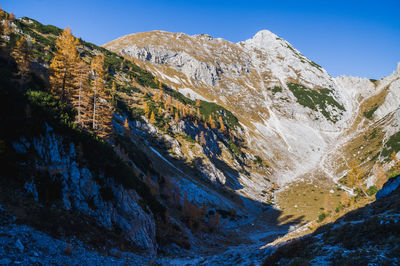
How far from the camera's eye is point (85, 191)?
62.9 feet

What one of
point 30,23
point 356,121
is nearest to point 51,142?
point 30,23

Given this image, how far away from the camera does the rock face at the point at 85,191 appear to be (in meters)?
17.0

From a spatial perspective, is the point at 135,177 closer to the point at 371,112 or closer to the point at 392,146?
the point at 392,146

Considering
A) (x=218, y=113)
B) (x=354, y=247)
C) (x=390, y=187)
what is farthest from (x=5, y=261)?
(x=218, y=113)

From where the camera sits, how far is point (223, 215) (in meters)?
56.9

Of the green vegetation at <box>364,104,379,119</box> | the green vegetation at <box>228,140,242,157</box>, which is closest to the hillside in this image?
the green vegetation at <box>228,140,242,157</box>

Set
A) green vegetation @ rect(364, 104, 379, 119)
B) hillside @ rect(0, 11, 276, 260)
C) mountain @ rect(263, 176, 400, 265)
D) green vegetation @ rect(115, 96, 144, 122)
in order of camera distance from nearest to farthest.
→ mountain @ rect(263, 176, 400, 265) < hillside @ rect(0, 11, 276, 260) < green vegetation @ rect(115, 96, 144, 122) < green vegetation @ rect(364, 104, 379, 119)

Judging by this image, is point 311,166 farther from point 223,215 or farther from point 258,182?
point 223,215

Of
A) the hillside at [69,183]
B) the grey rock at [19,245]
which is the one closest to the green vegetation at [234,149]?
the hillside at [69,183]

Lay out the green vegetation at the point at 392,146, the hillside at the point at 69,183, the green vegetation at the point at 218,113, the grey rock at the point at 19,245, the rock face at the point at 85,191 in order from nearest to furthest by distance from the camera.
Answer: the grey rock at the point at 19,245
the hillside at the point at 69,183
the rock face at the point at 85,191
the green vegetation at the point at 392,146
the green vegetation at the point at 218,113

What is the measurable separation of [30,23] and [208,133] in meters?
139

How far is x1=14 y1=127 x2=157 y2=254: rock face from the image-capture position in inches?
671

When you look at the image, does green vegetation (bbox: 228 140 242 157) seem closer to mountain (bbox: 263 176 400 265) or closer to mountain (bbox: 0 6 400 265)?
mountain (bbox: 0 6 400 265)

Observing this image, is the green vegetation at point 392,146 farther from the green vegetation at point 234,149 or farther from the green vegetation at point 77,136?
the green vegetation at point 77,136
